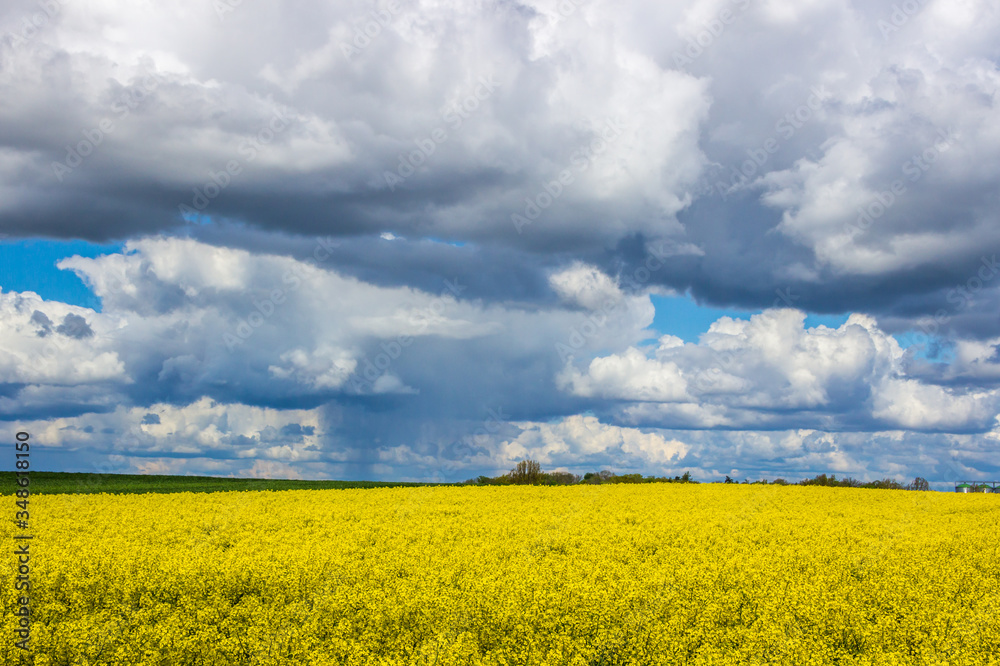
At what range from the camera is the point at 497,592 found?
14617mm

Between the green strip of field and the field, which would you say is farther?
the green strip of field

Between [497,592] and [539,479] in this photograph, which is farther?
[539,479]

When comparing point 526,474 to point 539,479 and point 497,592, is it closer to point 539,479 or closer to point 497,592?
point 539,479

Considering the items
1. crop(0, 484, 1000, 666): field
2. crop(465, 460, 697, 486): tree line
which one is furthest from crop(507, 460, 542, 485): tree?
crop(0, 484, 1000, 666): field

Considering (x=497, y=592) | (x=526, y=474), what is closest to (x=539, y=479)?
(x=526, y=474)

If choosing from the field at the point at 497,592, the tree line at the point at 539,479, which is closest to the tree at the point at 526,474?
the tree line at the point at 539,479

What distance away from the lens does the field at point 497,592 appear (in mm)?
12094

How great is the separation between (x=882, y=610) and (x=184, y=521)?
23.7 meters

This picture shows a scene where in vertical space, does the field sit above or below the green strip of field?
above

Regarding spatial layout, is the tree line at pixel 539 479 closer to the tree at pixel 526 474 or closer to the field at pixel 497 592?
the tree at pixel 526 474

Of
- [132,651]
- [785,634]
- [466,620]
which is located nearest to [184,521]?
[132,651]

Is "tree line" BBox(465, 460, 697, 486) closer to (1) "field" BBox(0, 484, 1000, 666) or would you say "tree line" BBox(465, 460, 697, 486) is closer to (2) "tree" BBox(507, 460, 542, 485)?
(2) "tree" BBox(507, 460, 542, 485)

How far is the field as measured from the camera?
39.7ft

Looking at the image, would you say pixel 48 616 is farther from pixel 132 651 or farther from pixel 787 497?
pixel 787 497
